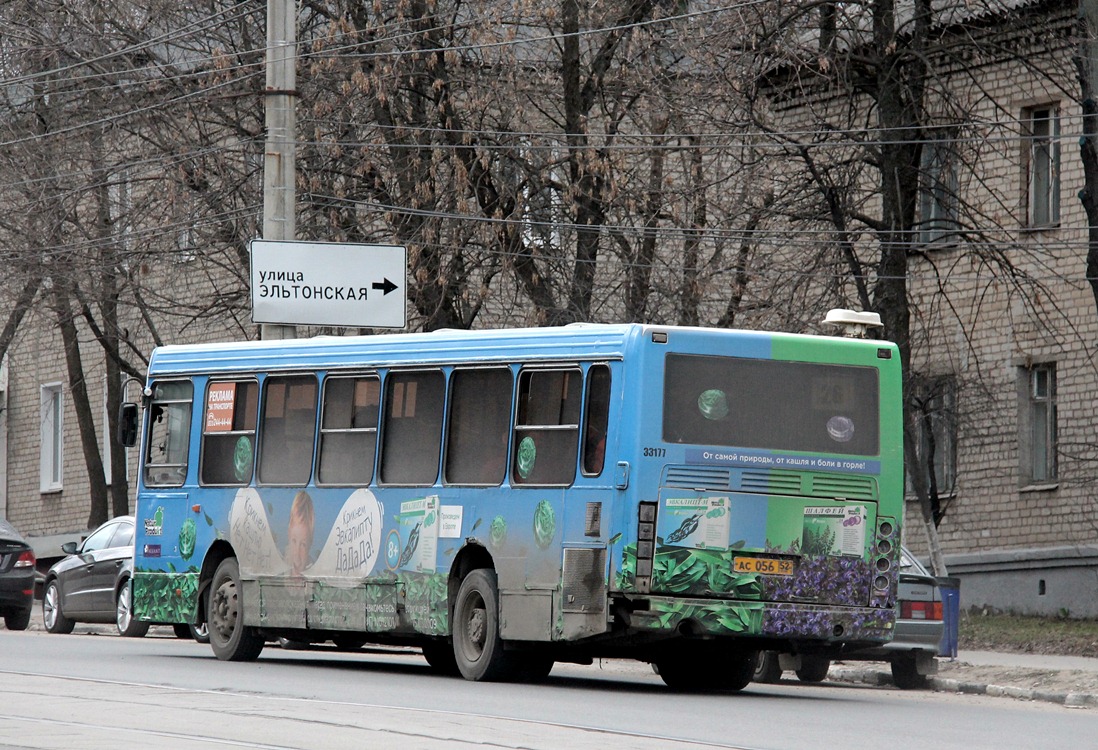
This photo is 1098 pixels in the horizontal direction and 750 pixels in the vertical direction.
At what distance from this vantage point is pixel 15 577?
2633 centimetres

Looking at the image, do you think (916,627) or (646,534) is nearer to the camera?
(646,534)

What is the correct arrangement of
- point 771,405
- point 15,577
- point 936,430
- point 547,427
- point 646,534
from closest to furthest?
1. point 646,534
2. point 771,405
3. point 547,427
4. point 15,577
5. point 936,430

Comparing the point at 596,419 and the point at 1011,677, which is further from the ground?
the point at 596,419

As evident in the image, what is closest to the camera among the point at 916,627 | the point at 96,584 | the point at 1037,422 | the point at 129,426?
the point at 916,627

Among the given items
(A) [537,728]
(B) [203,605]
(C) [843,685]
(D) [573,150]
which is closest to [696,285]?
(D) [573,150]

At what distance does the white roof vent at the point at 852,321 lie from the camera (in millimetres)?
16141

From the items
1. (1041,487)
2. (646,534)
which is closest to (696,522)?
(646,534)

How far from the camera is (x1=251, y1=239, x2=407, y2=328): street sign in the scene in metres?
22.6

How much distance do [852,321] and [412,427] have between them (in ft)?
12.3

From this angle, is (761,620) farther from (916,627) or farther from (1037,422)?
(1037,422)

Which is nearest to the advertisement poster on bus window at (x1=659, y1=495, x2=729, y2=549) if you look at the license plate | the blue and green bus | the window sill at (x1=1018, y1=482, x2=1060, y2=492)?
the blue and green bus

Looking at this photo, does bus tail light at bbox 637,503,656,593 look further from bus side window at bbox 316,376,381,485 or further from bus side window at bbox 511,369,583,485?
bus side window at bbox 316,376,381,485

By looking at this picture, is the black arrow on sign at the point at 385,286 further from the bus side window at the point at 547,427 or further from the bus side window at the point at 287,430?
the bus side window at the point at 547,427

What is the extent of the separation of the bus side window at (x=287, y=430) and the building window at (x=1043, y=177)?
15262 mm
